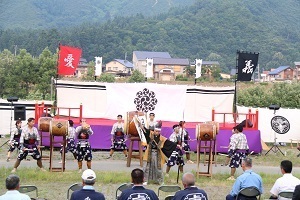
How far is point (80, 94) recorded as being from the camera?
21.1m

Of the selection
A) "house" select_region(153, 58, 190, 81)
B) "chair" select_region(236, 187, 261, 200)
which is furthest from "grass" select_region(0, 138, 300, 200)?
"house" select_region(153, 58, 190, 81)

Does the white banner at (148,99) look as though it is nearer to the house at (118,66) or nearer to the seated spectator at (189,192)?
the seated spectator at (189,192)

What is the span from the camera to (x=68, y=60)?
2055 cm

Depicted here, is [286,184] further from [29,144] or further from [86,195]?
[29,144]

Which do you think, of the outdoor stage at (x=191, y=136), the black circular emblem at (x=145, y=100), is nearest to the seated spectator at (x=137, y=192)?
the outdoor stage at (x=191, y=136)

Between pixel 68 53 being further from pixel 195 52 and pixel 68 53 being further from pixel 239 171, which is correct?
pixel 195 52

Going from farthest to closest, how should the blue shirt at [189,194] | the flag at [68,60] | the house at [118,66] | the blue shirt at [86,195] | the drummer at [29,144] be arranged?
the house at [118,66], the flag at [68,60], the drummer at [29,144], the blue shirt at [189,194], the blue shirt at [86,195]

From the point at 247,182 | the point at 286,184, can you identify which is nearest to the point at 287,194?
the point at 286,184

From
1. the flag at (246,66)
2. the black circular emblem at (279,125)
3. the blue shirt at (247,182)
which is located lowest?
the blue shirt at (247,182)

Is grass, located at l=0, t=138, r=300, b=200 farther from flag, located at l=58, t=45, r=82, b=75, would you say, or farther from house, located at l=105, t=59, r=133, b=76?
house, located at l=105, t=59, r=133, b=76

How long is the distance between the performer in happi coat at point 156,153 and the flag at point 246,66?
28.9 ft

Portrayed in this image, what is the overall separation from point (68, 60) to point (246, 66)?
22.5ft

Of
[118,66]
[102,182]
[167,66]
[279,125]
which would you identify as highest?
[118,66]

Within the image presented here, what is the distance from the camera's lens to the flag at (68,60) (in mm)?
20441
